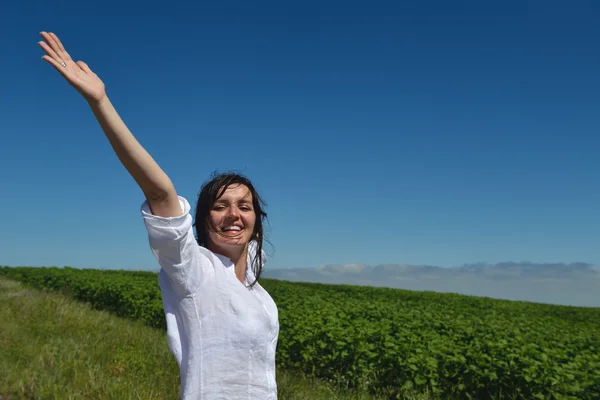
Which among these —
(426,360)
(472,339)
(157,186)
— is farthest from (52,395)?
(472,339)

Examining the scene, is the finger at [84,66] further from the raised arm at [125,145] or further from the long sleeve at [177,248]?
the long sleeve at [177,248]

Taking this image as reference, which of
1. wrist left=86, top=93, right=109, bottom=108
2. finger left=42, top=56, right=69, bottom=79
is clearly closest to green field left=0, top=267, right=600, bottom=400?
wrist left=86, top=93, right=109, bottom=108

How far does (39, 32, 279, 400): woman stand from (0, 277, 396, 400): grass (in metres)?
4.16

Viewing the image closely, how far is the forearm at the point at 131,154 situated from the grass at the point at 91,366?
4.63m

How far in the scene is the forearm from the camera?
1.78 m

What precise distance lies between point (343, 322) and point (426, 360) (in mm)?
2148

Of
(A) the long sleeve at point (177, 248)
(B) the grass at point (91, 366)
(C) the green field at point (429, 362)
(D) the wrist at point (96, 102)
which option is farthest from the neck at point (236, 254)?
(C) the green field at point (429, 362)

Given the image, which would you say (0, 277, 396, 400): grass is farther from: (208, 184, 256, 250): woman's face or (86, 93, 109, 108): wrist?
(86, 93, 109, 108): wrist

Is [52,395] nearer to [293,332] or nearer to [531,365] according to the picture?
[293,332]

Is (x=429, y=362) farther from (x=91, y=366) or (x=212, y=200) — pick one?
(x=212, y=200)

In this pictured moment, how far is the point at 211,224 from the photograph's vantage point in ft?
7.52

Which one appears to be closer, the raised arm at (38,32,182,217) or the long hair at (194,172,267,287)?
the raised arm at (38,32,182,217)

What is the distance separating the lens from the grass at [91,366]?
609cm

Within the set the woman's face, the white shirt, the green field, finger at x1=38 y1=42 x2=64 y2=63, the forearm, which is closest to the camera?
the forearm
